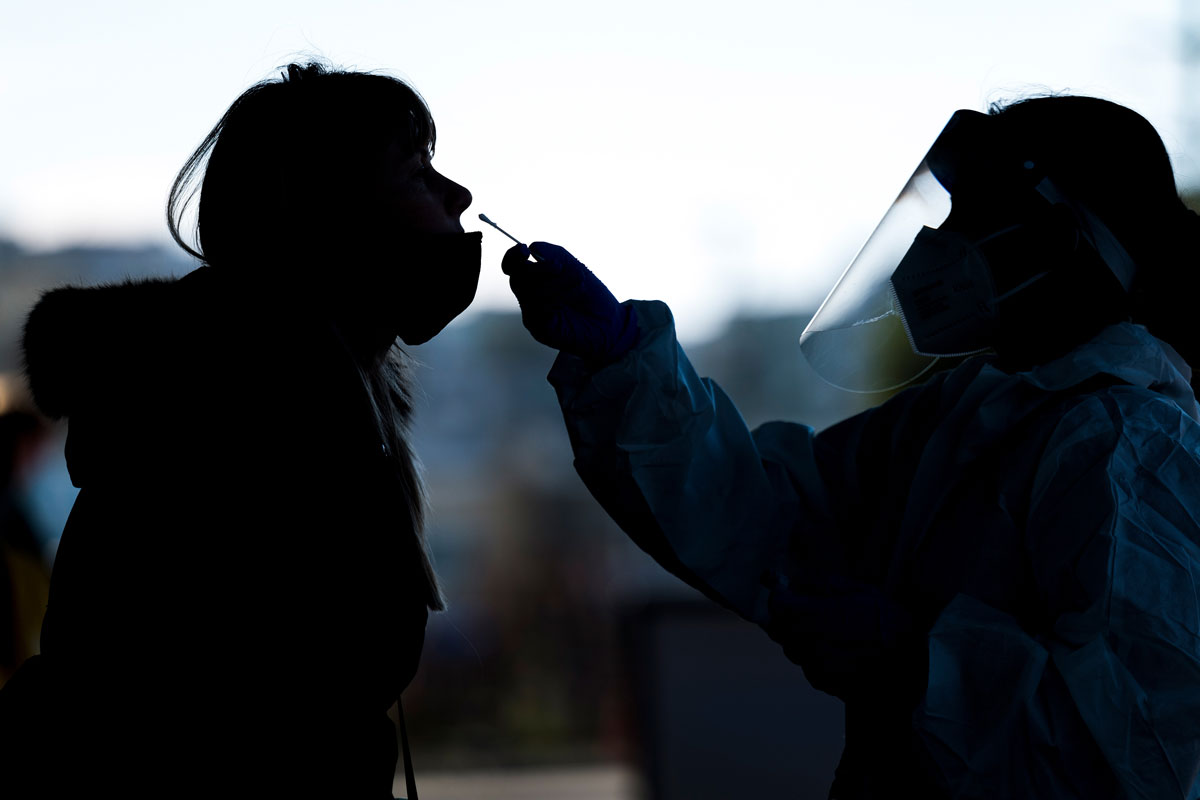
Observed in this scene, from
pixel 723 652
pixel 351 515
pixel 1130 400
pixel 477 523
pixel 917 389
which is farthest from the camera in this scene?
pixel 477 523

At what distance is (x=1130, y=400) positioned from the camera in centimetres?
136

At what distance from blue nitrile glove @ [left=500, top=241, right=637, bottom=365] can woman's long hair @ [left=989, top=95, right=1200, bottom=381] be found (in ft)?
2.10

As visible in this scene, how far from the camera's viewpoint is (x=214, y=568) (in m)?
1.15

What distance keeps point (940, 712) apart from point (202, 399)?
0.91 m

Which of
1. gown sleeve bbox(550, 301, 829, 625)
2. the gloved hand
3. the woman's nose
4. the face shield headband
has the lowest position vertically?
the gloved hand

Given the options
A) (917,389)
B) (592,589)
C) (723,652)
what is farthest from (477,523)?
(917,389)

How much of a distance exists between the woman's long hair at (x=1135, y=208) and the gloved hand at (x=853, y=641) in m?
0.51

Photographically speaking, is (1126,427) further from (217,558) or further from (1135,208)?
(217,558)

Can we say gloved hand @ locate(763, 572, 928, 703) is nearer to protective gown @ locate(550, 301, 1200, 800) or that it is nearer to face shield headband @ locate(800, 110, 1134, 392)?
protective gown @ locate(550, 301, 1200, 800)

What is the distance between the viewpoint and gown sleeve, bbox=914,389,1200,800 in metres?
1.18

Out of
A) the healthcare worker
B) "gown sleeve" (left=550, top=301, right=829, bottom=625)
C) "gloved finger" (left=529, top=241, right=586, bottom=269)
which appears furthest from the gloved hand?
"gloved finger" (left=529, top=241, right=586, bottom=269)

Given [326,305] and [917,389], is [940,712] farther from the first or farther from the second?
[326,305]

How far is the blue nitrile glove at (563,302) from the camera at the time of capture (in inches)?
62.9

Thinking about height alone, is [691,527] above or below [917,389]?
below
